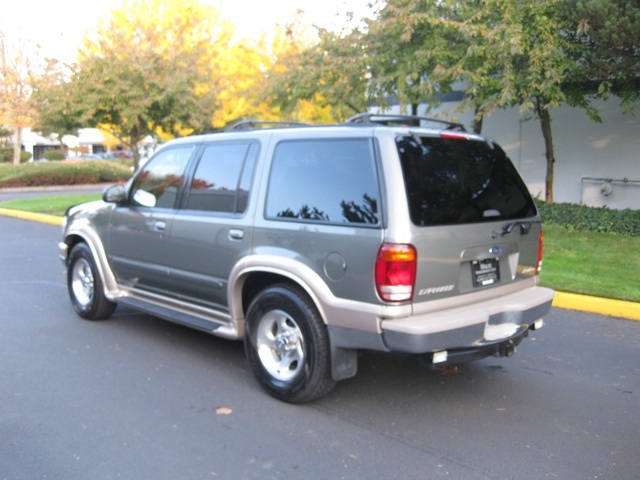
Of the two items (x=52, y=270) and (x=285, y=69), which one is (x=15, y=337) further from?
(x=285, y=69)

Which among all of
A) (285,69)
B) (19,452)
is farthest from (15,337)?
(285,69)

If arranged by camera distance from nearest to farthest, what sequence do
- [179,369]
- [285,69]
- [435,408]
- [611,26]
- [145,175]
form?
[435,408]
[179,369]
[145,175]
[611,26]
[285,69]

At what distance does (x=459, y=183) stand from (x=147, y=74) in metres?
15.2

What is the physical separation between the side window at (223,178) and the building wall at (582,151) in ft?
28.4

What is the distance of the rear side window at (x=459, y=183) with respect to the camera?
419 cm

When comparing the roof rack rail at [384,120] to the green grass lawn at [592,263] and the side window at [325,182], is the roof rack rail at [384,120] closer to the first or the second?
the side window at [325,182]

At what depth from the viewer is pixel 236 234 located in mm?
4891

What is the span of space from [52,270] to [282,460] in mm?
6917

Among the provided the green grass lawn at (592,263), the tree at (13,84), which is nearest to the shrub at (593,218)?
the green grass lawn at (592,263)

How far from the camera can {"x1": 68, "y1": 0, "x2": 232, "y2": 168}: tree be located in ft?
59.0

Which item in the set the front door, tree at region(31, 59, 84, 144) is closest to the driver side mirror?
the front door

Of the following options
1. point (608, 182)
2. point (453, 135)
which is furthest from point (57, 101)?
point (453, 135)

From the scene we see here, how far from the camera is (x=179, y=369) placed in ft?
17.5

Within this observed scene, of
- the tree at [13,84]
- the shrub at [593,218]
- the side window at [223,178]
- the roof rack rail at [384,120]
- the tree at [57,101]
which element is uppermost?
the tree at [13,84]
